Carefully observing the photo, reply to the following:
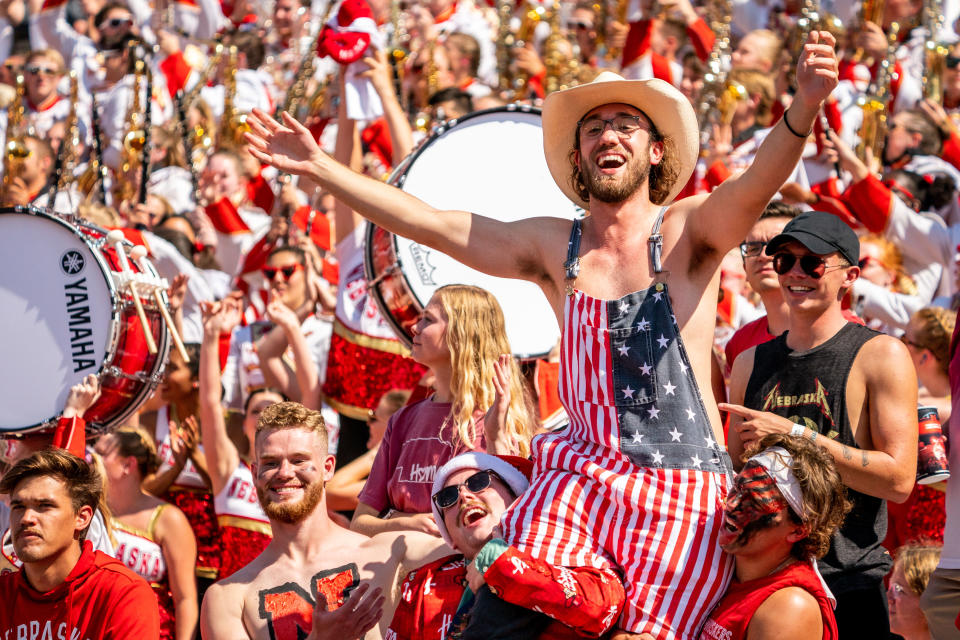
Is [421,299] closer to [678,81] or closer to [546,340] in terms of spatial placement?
[546,340]

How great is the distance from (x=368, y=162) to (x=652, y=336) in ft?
17.0

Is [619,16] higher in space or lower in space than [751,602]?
higher

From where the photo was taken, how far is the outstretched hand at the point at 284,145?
3.66 meters

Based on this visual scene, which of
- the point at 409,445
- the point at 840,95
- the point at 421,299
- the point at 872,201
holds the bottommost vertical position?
the point at 409,445

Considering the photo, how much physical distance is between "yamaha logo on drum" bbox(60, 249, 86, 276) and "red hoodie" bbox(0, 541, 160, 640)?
69.6 inches

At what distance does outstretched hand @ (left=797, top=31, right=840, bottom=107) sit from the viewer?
326 centimetres

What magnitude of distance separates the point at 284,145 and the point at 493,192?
212 cm

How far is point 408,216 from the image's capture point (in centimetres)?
371

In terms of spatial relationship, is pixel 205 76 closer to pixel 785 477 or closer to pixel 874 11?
pixel 874 11

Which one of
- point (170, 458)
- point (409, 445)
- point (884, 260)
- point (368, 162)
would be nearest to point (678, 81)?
point (368, 162)

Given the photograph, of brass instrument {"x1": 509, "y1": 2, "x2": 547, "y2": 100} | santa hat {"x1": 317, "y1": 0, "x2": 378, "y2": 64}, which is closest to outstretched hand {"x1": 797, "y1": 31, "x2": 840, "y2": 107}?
santa hat {"x1": 317, "y1": 0, "x2": 378, "y2": 64}

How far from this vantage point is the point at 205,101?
1155 centimetres

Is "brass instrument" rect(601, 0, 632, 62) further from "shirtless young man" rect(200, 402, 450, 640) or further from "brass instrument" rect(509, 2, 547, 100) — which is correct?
"shirtless young man" rect(200, 402, 450, 640)

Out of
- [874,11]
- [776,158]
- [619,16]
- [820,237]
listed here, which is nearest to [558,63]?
[619,16]
